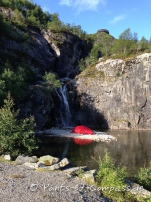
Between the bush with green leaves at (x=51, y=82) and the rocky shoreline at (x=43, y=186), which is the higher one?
the bush with green leaves at (x=51, y=82)

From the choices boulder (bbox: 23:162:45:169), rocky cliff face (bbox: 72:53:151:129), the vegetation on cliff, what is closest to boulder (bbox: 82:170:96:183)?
boulder (bbox: 23:162:45:169)

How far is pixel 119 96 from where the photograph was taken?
54812 mm

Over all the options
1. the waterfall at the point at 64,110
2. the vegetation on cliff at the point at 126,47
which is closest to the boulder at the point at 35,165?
the waterfall at the point at 64,110

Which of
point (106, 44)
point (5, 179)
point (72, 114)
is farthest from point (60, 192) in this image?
point (106, 44)

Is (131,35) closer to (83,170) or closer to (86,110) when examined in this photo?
(86,110)

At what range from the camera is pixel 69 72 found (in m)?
80.3

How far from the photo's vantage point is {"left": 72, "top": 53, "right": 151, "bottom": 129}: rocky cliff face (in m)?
52.8

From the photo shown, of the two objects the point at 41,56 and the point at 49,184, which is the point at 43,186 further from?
the point at 41,56


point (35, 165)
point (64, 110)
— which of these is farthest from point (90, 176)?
point (64, 110)

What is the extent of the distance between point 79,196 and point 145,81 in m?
49.2

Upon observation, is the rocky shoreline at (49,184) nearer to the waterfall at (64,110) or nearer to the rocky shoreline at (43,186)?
the rocky shoreline at (43,186)

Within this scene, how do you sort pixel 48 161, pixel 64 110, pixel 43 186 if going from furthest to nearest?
pixel 64 110
pixel 48 161
pixel 43 186

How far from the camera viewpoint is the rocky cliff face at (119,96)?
173ft

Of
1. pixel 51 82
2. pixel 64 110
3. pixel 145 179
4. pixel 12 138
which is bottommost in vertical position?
pixel 145 179
